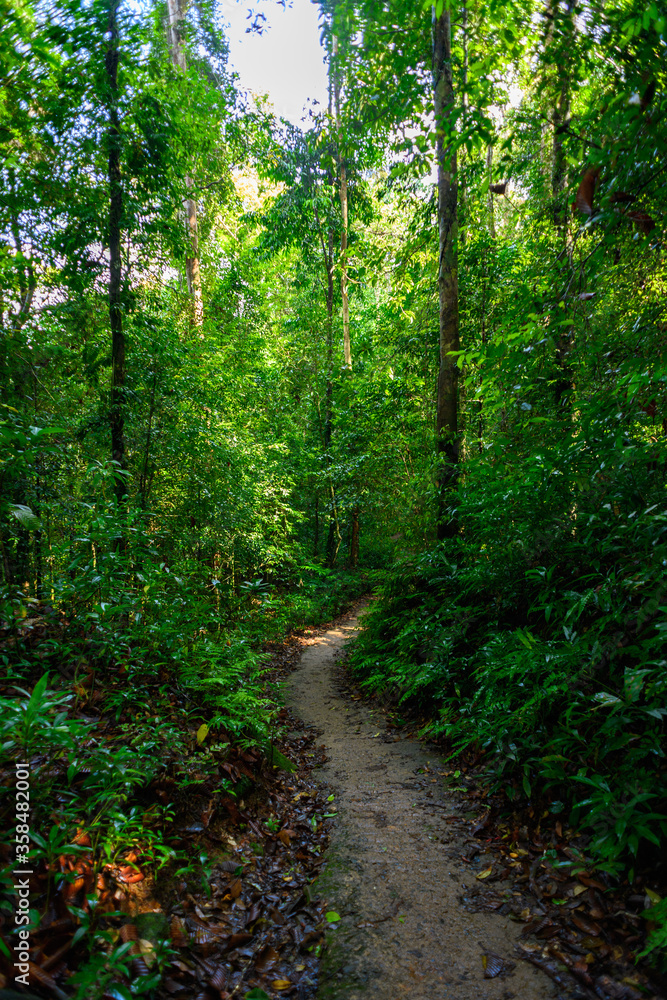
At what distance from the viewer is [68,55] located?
18.6ft

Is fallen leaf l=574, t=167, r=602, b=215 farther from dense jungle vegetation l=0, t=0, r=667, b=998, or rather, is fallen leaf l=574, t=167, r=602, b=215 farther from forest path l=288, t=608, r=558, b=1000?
forest path l=288, t=608, r=558, b=1000

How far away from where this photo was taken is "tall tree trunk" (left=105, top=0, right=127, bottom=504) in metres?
5.80

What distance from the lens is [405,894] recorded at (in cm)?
306

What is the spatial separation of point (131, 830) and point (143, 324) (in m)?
5.80

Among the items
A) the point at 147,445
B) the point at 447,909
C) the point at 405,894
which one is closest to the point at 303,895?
the point at 405,894

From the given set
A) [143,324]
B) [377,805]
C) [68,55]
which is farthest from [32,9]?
[377,805]

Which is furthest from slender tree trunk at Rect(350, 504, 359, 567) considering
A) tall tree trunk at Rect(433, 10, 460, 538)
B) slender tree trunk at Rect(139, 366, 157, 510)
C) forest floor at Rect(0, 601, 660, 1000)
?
forest floor at Rect(0, 601, 660, 1000)

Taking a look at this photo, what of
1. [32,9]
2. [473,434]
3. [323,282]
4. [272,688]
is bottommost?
[272,688]

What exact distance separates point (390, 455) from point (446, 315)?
11.4ft

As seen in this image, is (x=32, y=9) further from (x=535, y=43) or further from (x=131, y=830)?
(x=131, y=830)

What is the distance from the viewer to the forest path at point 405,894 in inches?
94.7

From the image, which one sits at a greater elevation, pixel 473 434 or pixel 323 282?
pixel 323 282

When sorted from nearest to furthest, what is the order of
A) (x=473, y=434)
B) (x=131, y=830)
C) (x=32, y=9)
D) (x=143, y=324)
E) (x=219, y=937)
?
(x=219, y=937) < (x=131, y=830) < (x=32, y=9) < (x=143, y=324) < (x=473, y=434)

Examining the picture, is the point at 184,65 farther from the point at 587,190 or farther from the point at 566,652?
the point at 566,652
